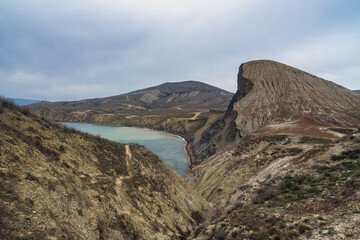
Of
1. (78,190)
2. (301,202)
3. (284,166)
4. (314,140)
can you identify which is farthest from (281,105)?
(78,190)

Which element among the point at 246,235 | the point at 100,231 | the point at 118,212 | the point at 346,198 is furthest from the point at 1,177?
the point at 346,198

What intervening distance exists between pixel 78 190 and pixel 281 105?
5218 centimetres

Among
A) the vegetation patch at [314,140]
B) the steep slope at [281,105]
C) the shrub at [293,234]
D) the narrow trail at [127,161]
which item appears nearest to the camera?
the shrub at [293,234]

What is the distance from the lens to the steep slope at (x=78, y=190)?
27.3ft

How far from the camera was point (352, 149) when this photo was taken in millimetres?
15500

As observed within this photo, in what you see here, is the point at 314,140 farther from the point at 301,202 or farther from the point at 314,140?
the point at 301,202

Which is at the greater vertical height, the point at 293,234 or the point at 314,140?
the point at 314,140

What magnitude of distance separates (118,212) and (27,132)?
8718mm

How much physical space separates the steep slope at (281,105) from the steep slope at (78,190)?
2813cm

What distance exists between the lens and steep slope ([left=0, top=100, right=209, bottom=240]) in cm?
834

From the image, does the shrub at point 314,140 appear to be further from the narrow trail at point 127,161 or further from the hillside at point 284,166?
the narrow trail at point 127,161

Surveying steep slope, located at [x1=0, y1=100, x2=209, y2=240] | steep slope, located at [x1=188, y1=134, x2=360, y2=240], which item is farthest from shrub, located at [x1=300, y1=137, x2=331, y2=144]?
steep slope, located at [x1=0, y1=100, x2=209, y2=240]

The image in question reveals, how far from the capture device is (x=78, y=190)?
11.3 meters

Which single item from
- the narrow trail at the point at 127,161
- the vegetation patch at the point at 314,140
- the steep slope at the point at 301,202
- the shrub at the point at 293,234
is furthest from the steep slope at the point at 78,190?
the vegetation patch at the point at 314,140
